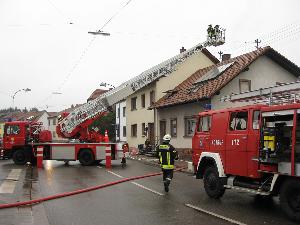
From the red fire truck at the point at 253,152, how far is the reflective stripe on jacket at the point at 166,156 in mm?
671

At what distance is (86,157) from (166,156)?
441 inches

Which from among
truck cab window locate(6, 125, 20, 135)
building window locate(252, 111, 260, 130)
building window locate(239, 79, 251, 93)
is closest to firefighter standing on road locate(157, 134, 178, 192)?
building window locate(252, 111, 260, 130)

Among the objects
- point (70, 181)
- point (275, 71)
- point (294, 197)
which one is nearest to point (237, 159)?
point (294, 197)

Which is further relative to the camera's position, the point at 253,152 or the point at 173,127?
the point at 173,127

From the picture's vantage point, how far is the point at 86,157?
22.8 meters

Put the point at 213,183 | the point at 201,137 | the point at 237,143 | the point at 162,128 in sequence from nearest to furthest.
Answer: the point at 237,143 < the point at 213,183 < the point at 201,137 < the point at 162,128

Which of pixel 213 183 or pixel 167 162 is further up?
pixel 167 162

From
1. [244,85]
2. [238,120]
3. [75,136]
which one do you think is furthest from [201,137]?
[244,85]

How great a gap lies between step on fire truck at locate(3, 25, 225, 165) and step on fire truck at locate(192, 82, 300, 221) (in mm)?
11463


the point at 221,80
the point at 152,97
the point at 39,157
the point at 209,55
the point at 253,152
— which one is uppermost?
the point at 209,55

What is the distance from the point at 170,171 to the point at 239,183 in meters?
2.63

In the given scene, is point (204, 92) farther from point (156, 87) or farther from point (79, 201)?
point (79, 201)

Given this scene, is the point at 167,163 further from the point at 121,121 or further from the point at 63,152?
the point at 121,121

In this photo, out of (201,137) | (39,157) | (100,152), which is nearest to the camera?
(201,137)
